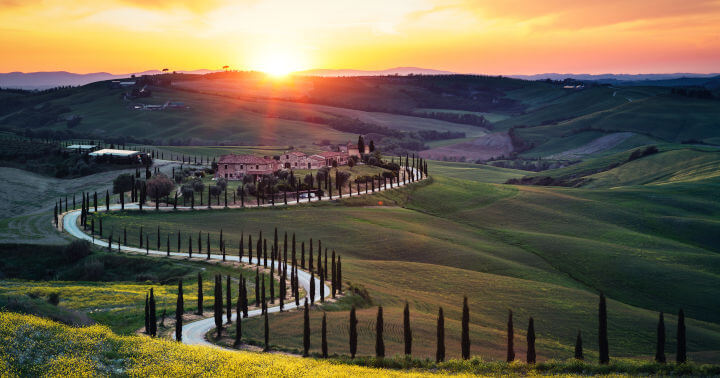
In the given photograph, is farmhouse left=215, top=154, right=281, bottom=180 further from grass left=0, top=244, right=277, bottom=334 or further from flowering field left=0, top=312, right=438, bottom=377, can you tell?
flowering field left=0, top=312, right=438, bottom=377

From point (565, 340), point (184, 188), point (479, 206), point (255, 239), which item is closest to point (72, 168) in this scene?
point (184, 188)

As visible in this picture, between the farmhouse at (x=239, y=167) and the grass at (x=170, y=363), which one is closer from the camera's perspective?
the grass at (x=170, y=363)

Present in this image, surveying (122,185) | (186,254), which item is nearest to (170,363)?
(186,254)

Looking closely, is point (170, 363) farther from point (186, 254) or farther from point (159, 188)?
point (159, 188)

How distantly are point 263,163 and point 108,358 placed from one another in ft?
393

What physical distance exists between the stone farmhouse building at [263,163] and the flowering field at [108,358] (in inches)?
4278

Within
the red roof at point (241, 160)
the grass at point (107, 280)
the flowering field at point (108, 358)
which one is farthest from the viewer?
the red roof at point (241, 160)

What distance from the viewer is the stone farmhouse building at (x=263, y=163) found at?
152 m

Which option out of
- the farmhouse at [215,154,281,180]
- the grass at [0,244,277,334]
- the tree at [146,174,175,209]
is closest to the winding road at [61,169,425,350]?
the grass at [0,244,277,334]

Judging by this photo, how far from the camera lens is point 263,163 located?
511 feet

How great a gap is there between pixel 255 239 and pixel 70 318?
166 feet

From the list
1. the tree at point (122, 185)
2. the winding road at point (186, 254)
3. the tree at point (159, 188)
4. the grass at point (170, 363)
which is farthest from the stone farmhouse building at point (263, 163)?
the grass at point (170, 363)

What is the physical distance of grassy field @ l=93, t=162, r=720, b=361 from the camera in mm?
64875

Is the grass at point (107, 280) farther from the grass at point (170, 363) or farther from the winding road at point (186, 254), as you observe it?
the grass at point (170, 363)
